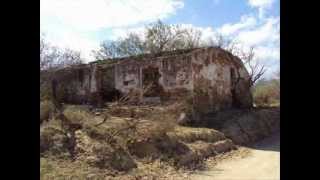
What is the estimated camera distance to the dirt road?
9.09 metres

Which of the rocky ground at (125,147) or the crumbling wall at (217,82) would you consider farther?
the crumbling wall at (217,82)

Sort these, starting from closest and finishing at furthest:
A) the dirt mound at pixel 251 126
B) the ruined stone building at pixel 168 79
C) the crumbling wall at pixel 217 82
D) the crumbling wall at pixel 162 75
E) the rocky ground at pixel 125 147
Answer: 1. the rocky ground at pixel 125 147
2. the dirt mound at pixel 251 126
3. the crumbling wall at pixel 162 75
4. the ruined stone building at pixel 168 79
5. the crumbling wall at pixel 217 82

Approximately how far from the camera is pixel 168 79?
1692 centimetres

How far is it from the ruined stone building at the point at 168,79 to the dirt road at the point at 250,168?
4590mm

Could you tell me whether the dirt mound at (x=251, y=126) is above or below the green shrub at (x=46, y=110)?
below

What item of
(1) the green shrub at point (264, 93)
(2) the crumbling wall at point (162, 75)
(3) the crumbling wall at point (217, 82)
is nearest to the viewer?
(2) the crumbling wall at point (162, 75)

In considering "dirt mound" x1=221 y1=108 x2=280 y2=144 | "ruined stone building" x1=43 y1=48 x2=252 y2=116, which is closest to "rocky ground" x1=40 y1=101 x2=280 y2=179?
"dirt mound" x1=221 y1=108 x2=280 y2=144

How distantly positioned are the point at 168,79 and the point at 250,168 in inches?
296

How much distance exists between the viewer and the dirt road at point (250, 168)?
29.8ft

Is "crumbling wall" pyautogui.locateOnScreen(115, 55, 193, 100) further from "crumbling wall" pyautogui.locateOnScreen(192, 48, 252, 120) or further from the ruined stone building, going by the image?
"crumbling wall" pyautogui.locateOnScreen(192, 48, 252, 120)

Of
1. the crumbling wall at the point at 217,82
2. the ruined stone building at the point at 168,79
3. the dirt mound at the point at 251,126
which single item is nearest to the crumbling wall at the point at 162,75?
the ruined stone building at the point at 168,79

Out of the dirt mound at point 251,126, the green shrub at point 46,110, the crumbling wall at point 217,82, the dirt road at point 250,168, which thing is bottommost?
the dirt road at point 250,168

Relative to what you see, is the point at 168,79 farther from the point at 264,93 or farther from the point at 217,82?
the point at 264,93

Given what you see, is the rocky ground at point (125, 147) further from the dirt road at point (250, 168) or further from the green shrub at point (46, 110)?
the dirt road at point (250, 168)
